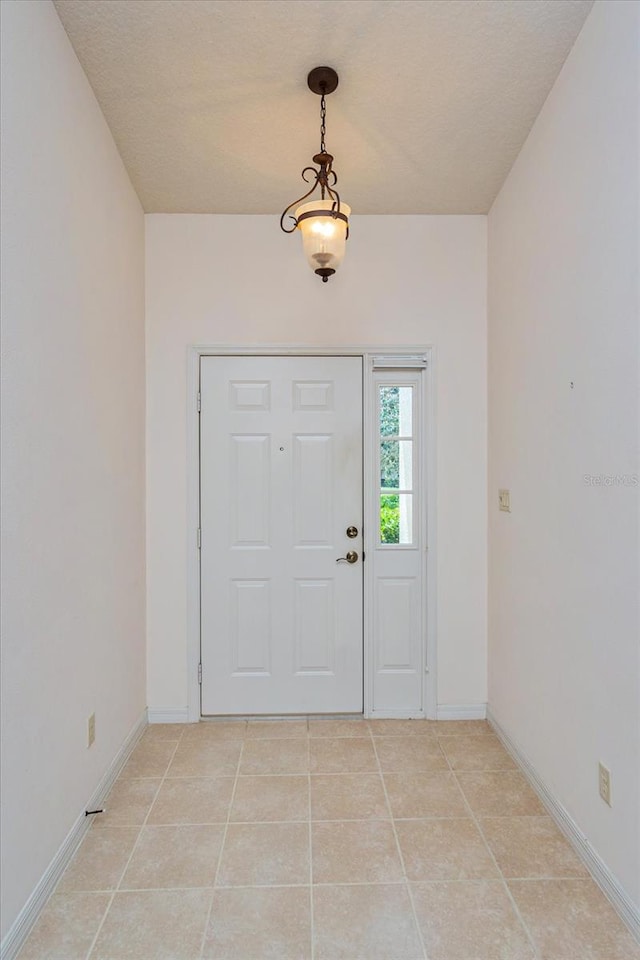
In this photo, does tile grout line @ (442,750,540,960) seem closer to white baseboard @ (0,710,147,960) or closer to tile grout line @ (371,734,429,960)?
tile grout line @ (371,734,429,960)

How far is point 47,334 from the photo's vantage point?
1.81 meters

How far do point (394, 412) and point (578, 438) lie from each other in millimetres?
1263

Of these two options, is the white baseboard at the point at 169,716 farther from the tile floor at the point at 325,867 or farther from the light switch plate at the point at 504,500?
the light switch plate at the point at 504,500

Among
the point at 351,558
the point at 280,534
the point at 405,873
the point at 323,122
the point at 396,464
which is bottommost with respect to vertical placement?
the point at 405,873

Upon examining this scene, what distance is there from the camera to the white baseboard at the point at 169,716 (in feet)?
9.94

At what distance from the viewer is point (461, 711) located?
10.1ft

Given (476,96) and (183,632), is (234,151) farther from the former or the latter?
(183,632)

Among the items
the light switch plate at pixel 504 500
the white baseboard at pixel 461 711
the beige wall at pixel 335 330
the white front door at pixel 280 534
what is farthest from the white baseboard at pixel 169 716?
the light switch plate at pixel 504 500

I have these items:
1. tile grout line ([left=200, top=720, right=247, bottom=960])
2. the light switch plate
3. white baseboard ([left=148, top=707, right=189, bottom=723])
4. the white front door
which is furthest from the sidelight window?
white baseboard ([left=148, top=707, right=189, bottom=723])

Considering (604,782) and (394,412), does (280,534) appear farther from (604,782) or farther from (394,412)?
(604,782)

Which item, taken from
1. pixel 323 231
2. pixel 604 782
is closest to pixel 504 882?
pixel 604 782

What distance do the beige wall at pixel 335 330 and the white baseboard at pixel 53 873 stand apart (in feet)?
2.19

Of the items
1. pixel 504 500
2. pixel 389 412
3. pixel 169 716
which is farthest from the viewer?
pixel 389 412

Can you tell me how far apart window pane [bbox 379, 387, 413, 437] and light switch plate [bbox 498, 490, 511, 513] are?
0.61 meters
